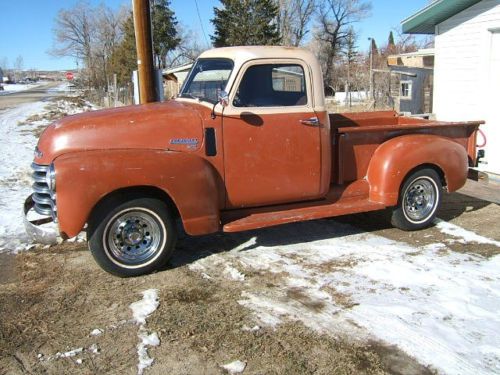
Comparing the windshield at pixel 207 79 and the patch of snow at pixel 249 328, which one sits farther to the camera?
the windshield at pixel 207 79

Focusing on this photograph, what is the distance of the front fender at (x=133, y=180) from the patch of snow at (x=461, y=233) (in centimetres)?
305

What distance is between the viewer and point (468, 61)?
391 inches

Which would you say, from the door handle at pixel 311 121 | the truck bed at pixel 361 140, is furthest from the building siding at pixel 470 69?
the door handle at pixel 311 121

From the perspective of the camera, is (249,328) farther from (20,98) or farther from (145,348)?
(20,98)

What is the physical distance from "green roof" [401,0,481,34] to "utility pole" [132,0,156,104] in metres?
5.65

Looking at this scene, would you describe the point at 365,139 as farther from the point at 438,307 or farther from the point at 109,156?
the point at 109,156

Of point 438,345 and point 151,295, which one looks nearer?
point 438,345

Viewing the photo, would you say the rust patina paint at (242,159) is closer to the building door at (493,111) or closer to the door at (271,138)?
the door at (271,138)

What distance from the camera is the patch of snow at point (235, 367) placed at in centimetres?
336

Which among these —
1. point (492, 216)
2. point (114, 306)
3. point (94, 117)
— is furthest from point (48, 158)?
point (492, 216)

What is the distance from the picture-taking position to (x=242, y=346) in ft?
12.0

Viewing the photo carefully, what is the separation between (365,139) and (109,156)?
3.03 meters

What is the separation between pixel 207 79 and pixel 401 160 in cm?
244

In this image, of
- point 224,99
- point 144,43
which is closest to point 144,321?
point 224,99
